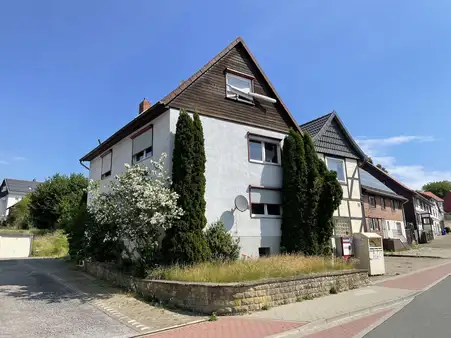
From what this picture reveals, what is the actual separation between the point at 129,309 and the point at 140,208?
3047 millimetres

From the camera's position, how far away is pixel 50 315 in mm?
8273

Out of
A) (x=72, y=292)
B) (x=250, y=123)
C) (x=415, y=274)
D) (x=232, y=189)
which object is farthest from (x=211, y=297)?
(x=415, y=274)

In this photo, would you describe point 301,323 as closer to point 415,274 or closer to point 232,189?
point 232,189

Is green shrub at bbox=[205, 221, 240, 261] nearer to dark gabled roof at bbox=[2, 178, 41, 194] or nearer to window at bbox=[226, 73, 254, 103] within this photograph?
window at bbox=[226, 73, 254, 103]

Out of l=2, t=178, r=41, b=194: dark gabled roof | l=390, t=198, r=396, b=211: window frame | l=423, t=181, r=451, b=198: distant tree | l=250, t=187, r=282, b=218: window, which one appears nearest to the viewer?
l=250, t=187, r=282, b=218: window

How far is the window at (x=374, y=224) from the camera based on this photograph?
98.1 feet

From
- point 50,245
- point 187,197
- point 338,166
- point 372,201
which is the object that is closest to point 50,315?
point 187,197

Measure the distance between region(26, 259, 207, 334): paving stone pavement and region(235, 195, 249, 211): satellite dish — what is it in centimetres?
558

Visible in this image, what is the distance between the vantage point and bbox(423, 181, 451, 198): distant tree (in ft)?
337

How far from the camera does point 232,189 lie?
14.4m

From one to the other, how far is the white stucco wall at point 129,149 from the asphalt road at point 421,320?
888cm

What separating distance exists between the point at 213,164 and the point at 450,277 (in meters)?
11.6

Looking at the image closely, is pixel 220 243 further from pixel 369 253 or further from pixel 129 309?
pixel 369 253

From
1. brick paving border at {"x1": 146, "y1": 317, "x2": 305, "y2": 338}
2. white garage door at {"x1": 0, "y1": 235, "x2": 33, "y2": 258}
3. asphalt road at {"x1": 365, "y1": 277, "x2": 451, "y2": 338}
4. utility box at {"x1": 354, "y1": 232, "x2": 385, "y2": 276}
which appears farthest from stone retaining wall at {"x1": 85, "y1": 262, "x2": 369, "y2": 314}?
white garage door at {"x1": 0, "y1": 235, "x2": 33, "y2": 258}
